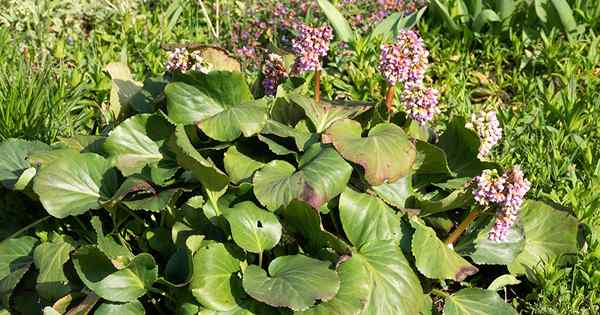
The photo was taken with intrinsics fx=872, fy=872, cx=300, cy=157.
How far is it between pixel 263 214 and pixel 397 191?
0.55 m

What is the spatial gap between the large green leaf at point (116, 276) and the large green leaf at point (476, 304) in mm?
1036

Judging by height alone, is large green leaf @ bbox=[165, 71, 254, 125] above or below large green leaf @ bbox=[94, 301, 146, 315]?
above

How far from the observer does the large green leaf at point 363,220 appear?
2.98 meters

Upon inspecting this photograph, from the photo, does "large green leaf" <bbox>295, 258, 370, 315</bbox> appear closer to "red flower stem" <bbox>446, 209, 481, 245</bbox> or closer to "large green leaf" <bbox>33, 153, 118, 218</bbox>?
"red flower stem" <bbox>446, 209, 481, 245</bbox>

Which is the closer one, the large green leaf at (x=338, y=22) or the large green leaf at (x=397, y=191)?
the large green leaf at (x=397, y=191)

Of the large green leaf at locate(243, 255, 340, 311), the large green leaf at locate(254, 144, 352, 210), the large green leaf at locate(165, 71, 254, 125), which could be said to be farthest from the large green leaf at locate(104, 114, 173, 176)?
the large green leaf at locate(243, 255, 340, 311)

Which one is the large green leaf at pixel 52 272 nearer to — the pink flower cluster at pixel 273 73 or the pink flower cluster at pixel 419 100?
the pink flower cluster at pixel 273 73

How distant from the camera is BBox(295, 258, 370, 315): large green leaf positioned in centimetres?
275

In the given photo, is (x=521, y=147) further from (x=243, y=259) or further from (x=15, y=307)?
(x=15, y=307)

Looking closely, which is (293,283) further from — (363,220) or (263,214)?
(363,220)

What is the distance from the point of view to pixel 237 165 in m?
3.08

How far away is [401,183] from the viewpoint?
317 cm

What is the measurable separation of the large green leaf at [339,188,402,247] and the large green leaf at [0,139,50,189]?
1271 mm

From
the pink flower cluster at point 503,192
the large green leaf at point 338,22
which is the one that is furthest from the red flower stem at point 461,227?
the large green leaf at point 338,22
